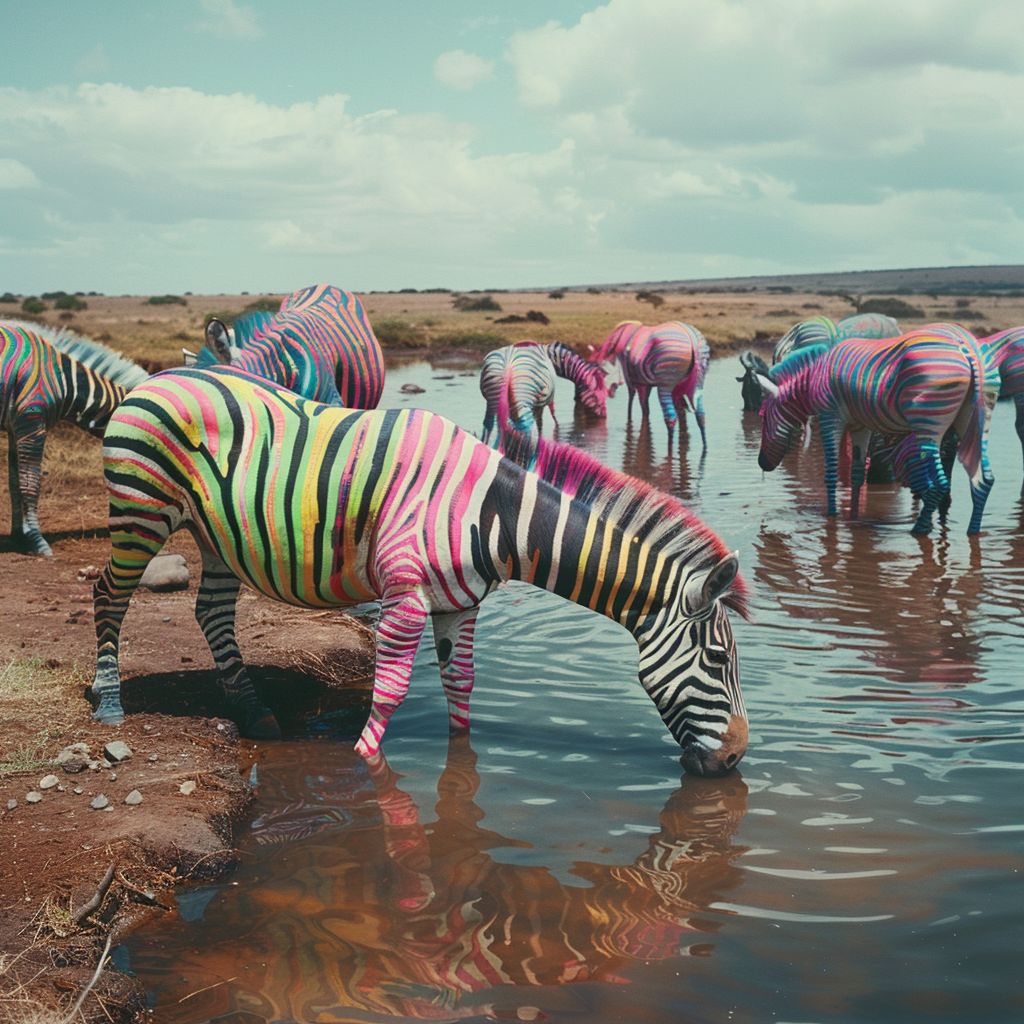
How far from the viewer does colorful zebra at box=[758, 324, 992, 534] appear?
10164 mm

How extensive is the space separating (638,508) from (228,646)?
2618mm

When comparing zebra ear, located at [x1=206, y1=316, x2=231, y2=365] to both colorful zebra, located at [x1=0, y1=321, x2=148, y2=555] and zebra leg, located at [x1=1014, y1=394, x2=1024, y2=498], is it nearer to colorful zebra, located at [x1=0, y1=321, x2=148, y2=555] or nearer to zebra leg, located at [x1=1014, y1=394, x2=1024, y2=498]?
colorful zebra, located at [x1=0, y1=321, x2=148, y2=555]

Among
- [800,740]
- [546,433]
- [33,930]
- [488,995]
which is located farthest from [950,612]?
[546,433]

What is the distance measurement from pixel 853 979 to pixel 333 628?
4.68 meters

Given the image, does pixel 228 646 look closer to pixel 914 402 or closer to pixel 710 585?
pixel 710 585

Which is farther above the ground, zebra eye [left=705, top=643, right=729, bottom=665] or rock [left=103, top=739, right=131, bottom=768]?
zebra eye [left=705, top=643, right=729, bottom=665]

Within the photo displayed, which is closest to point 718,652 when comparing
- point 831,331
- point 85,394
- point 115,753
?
point 115,753

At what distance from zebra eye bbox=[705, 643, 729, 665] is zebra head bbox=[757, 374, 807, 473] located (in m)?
8.23

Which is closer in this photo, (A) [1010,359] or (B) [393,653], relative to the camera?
(B) [393,653]

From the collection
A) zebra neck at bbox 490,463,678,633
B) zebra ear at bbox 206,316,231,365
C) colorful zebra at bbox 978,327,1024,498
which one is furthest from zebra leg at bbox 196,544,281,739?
colorful zebra at bbox 978,327,1024,498

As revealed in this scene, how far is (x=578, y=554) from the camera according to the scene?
481 cm

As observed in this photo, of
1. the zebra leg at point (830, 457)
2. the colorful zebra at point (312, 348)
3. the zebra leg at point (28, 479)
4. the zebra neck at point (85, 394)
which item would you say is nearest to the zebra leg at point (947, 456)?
the zebra leg at point (830, 457)

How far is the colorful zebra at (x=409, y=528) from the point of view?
4.78m

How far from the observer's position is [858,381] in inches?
430
